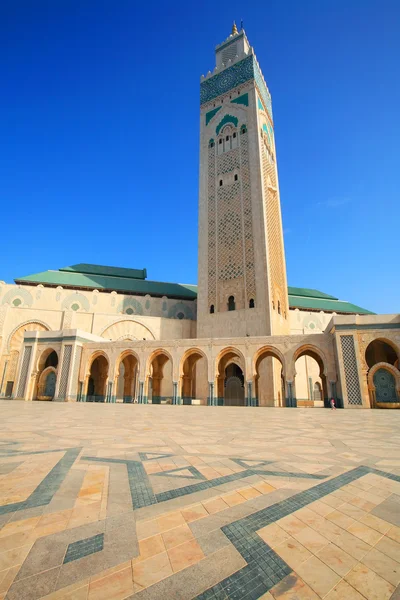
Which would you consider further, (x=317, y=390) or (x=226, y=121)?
(x=317, y=390)

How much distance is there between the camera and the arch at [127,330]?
25359 mm

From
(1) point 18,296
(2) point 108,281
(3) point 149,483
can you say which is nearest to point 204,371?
(2) point 108,281

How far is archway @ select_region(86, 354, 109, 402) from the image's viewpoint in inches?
858

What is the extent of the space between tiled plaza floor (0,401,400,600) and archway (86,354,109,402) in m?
18.6

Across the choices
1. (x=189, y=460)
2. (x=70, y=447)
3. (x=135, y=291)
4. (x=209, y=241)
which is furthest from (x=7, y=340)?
(x=189, y=460)

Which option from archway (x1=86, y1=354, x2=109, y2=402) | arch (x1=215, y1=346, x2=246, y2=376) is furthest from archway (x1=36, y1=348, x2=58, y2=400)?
arch (x1=215, y1=346, x2=246, y2=376)

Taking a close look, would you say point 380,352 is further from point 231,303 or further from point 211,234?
point 211,234

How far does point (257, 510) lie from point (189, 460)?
1.66 metres

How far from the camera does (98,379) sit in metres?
24.0

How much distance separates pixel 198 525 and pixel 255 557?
511 millimetres

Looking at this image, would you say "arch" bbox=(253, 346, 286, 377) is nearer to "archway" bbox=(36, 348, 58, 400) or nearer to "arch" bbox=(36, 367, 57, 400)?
"archway" bbox=(36, 348, 58, 400)

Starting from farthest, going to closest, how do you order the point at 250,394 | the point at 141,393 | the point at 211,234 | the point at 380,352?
the point at 211,234, the point at 141,393, the point at 380,352, the point at 250,394

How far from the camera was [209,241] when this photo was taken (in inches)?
975

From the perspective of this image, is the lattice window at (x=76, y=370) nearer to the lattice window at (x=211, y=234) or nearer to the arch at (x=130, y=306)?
the arch at (x=130, y=306)
